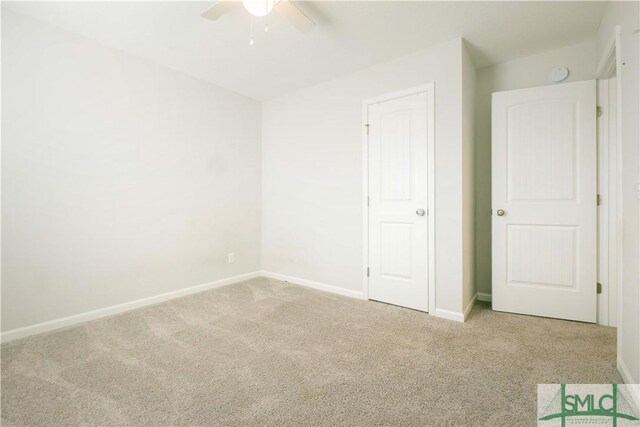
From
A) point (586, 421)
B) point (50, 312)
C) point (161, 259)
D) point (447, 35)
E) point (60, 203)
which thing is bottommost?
point (586, 421)

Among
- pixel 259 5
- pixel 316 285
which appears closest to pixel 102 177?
pixel 259 5

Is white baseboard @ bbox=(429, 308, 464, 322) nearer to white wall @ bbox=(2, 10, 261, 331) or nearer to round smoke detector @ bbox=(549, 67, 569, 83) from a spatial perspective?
round smoke detector @ bbox=(549, 67, 569, 83)

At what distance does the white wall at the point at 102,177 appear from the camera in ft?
7.23

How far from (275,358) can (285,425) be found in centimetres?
59

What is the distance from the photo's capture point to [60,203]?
239 centimetres

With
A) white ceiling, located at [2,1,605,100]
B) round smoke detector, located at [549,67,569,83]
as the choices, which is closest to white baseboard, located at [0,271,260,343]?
white ceiling, located at [2,1,605,100]

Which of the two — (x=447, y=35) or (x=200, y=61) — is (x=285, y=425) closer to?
(x=447, y=35)

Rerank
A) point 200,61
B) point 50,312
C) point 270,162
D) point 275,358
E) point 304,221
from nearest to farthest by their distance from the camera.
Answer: point 275,358, point 50,312, point 200,61, point 304,221, point 270,162

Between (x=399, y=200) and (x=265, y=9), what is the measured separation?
1964mm

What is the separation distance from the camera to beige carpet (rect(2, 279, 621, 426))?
141cm

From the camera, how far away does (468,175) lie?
2701 mm

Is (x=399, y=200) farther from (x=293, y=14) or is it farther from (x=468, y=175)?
(x=293, y=14)

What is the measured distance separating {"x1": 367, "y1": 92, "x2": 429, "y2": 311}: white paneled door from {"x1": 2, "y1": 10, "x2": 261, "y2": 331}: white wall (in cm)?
188

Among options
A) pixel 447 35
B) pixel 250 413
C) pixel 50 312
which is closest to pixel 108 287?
pixel 50 312
